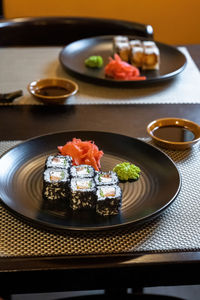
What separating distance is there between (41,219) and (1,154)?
380mm

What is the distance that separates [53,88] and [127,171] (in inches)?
27.9

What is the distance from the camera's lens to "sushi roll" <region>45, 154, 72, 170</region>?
1.18 m

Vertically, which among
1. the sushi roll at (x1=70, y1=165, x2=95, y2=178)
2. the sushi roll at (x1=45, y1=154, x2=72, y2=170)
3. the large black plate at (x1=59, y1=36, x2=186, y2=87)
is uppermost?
the large black plate at (x1=59, y1=36, x2=186, y2=87)

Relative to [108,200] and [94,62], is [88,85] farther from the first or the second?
[108,200]

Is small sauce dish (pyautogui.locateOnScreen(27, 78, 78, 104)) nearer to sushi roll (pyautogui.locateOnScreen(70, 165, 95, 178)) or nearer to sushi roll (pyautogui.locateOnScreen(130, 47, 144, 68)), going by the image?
sushi roll (pyautogui.locateOnScreen(130, 47, 144, 68))

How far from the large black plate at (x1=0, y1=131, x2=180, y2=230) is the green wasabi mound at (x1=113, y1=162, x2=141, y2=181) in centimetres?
2

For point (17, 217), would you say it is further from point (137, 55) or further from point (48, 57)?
point (48, 57)

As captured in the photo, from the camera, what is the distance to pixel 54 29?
9.00 feet

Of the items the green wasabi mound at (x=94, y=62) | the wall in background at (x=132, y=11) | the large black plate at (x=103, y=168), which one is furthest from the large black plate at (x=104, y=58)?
the wall in background at (x=132, y=11)

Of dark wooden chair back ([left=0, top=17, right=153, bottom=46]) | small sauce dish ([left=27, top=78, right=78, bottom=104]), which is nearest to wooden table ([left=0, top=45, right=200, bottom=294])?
small sauce dish ([left=27, top=78, right=78, bottom=104])

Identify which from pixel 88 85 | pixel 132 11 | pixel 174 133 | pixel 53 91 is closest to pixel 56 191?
pixel 174 133

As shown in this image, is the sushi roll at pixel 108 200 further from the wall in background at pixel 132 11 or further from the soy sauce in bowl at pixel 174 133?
the wall in background at pixel 132 11

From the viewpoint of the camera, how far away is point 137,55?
78.2 inches

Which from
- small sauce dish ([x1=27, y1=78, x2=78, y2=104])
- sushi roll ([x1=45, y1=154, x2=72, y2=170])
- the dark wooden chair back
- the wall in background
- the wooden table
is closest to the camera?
the wooden table
